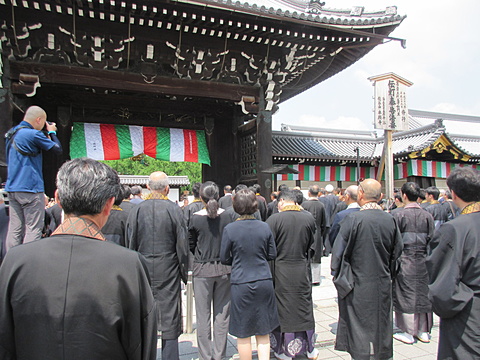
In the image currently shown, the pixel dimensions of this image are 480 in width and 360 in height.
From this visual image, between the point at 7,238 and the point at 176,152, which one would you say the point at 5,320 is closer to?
the point at 7,238

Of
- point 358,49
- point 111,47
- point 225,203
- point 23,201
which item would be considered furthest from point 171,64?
point 23,201

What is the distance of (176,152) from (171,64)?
3.16 meters

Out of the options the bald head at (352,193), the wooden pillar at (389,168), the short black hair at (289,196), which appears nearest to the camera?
the short black hair at (289,196)

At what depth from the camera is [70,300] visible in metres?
1.34

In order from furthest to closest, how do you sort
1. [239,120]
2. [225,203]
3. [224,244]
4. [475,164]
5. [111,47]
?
[475,164]
[239,120]
[111,47]
[225,203]
[224,244]

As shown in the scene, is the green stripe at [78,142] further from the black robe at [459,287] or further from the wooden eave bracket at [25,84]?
the black robe at [459,287]

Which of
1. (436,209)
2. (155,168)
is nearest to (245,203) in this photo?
(436,209)

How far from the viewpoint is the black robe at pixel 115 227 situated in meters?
4.14

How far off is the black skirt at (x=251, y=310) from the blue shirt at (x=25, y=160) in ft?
7.65

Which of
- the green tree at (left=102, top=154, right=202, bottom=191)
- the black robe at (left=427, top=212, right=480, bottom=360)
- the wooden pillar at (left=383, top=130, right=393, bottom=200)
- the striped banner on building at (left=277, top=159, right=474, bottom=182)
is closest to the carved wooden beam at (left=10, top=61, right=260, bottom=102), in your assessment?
the wooden pillar at (left=383, top=130, right=393, bottom=200)

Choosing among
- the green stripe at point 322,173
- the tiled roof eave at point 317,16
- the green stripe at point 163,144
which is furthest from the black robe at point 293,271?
the green stripe at point 322,173

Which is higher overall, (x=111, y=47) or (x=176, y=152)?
(x=111, y=47)

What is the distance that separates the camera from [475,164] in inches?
582

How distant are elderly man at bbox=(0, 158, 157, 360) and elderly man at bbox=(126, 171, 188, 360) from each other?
213cm
